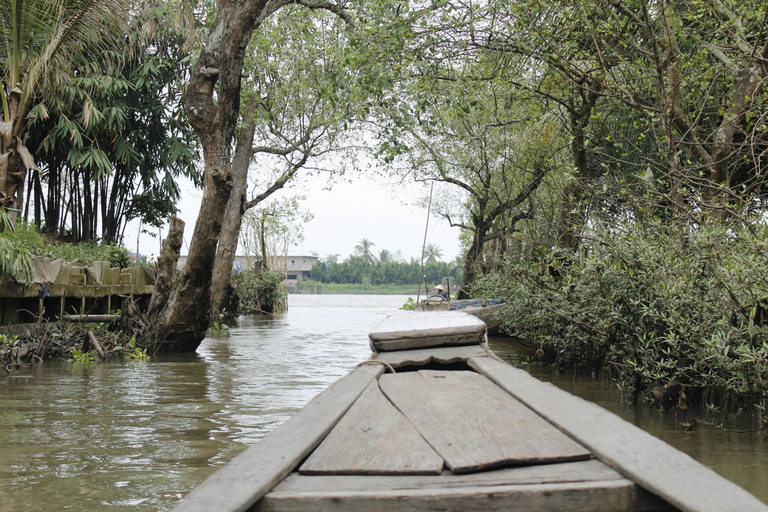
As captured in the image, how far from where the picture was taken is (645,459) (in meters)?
1.70

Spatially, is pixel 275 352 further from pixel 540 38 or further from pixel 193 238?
pixel 540 38

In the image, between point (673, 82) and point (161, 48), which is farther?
point (161, 48)

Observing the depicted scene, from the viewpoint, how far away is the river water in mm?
3467

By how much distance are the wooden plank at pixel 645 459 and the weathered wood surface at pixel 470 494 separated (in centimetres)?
6

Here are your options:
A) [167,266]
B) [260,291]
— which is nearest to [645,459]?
[167,266]

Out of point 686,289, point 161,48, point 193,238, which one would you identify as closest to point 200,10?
point 161,48

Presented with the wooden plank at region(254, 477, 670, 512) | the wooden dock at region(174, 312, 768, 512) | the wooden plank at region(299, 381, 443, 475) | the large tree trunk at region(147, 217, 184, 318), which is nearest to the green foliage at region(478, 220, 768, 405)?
the wooden dock at region(174, 312, 768, 512)

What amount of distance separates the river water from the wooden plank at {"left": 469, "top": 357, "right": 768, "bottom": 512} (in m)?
1.71

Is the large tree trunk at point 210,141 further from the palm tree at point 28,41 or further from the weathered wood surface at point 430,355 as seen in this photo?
the weathered wood surface at point 430,355

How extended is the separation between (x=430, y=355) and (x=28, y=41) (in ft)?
27.4

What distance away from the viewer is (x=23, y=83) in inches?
352

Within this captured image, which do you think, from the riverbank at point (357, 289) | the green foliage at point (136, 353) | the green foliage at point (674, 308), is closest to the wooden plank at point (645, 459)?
the green foliage at point (674, 308)

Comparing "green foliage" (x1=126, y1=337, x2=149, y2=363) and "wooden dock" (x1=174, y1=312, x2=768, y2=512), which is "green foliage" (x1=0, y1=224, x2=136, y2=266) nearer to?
"green foliage" (x1=126, y1=337, x2=149, y2=363)

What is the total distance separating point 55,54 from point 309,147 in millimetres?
10518
